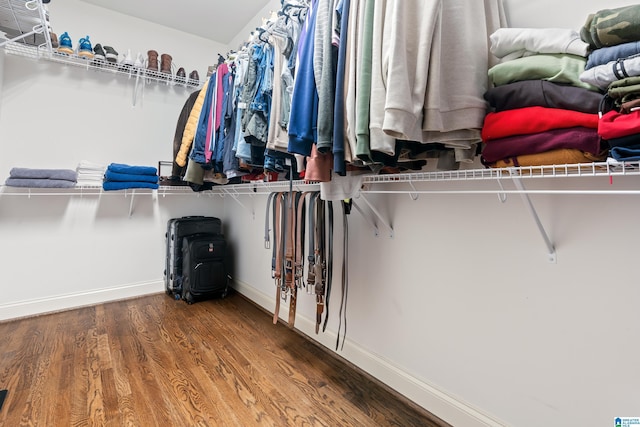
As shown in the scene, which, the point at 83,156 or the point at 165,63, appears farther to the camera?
the point at 165,63

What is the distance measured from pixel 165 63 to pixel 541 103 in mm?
3096

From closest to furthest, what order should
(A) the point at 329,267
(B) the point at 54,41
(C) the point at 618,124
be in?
(C) the point at 618,124, (A) the point at 329,267, (B) the point at 54,41

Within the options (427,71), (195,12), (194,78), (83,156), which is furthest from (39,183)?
(427,71)

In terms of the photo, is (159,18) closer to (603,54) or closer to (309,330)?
(309,330)

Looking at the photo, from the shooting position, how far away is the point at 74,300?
8.48ft

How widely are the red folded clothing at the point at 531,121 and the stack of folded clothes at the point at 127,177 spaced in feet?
8.65

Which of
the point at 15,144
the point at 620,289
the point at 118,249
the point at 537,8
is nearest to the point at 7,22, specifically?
the point at 15,144

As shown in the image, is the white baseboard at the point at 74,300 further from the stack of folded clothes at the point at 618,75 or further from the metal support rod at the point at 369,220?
the stack of folded clothes at the point at 618,75

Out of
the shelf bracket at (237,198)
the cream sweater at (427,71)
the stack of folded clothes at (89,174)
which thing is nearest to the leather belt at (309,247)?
Result: the cream sweater at (427,71)

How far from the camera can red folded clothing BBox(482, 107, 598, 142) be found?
0.70m

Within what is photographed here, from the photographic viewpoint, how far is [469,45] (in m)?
0.86

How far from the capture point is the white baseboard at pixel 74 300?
7.73ft

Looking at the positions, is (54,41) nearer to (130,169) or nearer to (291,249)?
(130,169)

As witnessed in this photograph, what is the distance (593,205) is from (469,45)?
603 millimetres
